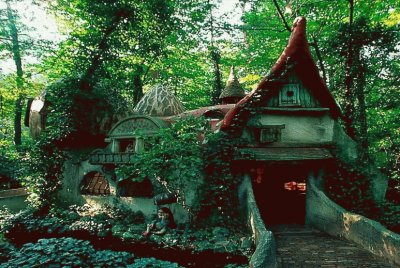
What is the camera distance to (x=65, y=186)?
14664mm

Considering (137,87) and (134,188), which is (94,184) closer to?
(134,188)

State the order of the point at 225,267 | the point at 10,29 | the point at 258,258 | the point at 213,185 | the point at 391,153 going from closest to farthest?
1. the point at 258,258
2. the point at 225,267
3. the point at 213,185
4. the point at 391,153
5. the point at 10,29

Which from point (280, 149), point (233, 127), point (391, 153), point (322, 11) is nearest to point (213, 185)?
point (233, 127)

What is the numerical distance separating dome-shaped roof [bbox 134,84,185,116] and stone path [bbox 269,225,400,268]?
9.46m

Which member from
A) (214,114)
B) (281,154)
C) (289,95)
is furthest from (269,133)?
(214,114)

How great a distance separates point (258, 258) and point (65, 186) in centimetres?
1251

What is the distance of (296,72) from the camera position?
1091cm

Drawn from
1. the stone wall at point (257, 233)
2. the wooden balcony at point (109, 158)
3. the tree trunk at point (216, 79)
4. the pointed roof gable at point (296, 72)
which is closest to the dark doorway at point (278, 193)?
the stone wall at point (257, 233)

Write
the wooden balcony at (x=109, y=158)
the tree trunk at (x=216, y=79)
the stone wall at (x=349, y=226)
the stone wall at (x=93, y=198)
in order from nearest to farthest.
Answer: the stone wall at (x=349, y=226)
the wooden balcony at (x=109, y=158)
the stone wall at (x=93, y=198)
the tree trunk at (x=216, y=79)

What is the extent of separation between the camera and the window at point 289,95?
10906 mm

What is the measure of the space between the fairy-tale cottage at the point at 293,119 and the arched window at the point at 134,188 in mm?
4709

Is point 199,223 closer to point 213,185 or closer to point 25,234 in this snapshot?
point 213,185

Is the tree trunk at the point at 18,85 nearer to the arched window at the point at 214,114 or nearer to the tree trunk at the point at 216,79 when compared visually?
the arched window at the point at 214,114

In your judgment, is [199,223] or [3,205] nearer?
[199,223]
